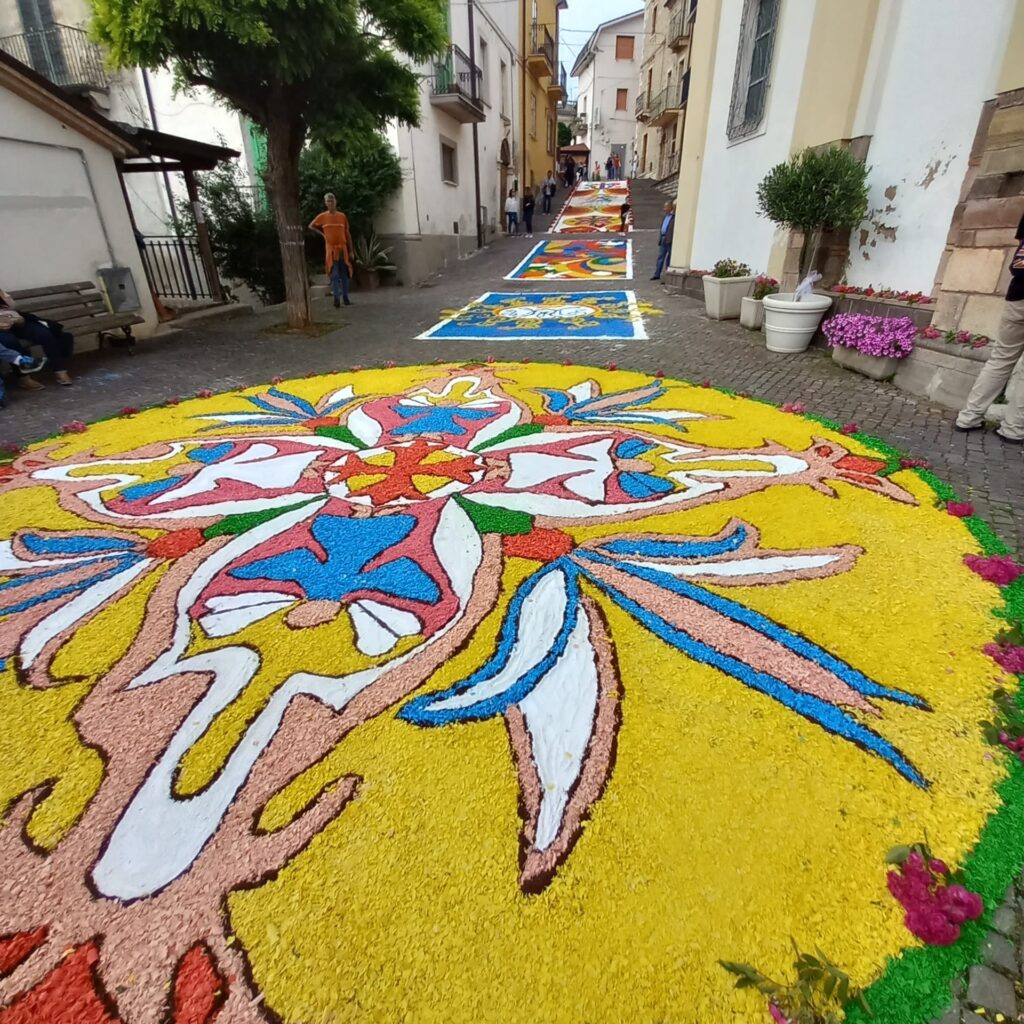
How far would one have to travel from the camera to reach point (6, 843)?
5.22 feet

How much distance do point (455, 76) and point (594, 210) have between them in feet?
29.2

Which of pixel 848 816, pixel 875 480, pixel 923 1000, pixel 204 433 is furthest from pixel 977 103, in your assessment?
pixel 204 433

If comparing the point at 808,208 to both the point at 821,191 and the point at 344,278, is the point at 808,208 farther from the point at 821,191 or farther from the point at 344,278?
the point at 344,278

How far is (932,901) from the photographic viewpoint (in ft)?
4.62

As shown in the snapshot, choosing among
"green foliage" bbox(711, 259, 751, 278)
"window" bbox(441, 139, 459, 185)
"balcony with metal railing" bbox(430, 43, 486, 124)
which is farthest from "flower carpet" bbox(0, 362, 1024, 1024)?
"window" bbox(441, 139, 459, 185)

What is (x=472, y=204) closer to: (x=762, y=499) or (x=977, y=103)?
(x=977, y=103)

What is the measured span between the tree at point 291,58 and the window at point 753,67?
4300mm

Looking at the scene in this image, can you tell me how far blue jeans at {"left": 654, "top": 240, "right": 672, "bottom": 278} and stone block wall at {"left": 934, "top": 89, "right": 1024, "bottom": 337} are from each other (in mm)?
6983

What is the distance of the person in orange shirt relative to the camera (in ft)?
32.2

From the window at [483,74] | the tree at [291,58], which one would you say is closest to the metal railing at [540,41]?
the window at [483,74]

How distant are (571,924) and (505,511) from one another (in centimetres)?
203

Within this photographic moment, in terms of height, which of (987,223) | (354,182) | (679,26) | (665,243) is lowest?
(665,243)

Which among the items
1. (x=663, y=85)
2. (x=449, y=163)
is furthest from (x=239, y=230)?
(x=663, y=85)

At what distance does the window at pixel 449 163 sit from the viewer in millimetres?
15039
